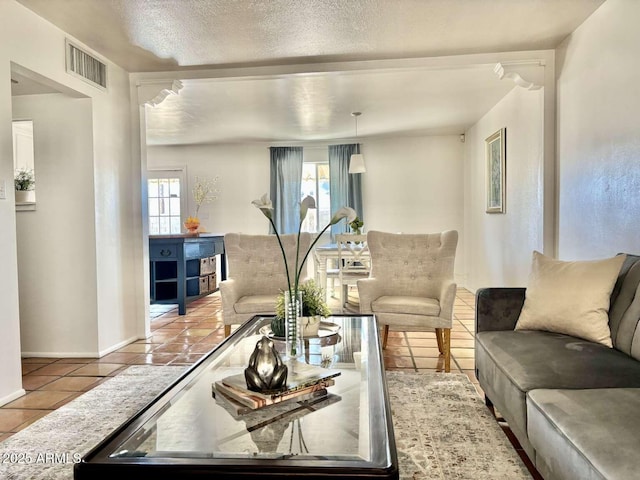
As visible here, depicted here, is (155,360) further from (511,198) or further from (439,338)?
(511,198)

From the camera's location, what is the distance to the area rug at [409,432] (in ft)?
5.87

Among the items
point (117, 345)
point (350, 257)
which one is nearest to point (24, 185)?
point (117, 345)

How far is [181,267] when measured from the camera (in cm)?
516

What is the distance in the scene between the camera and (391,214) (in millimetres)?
7215

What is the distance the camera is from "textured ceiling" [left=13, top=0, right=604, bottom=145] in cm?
281

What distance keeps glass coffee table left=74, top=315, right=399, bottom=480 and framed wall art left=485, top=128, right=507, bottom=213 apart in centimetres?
382

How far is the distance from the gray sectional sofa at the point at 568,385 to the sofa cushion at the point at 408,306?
1.85 feet

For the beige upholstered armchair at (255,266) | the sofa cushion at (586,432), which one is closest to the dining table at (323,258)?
the beige upholstered armchair at (255,266)

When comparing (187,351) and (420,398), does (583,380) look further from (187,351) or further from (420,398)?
(187,351)

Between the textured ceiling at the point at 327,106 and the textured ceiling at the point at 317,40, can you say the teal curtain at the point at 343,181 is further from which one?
the textured ceiling at the point at 317,40

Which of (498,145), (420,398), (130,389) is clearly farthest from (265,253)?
(498,145)

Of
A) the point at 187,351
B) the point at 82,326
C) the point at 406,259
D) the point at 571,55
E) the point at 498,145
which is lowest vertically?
the point at 187,351

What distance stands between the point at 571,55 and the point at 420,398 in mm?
2634

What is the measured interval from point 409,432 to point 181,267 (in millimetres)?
3693
